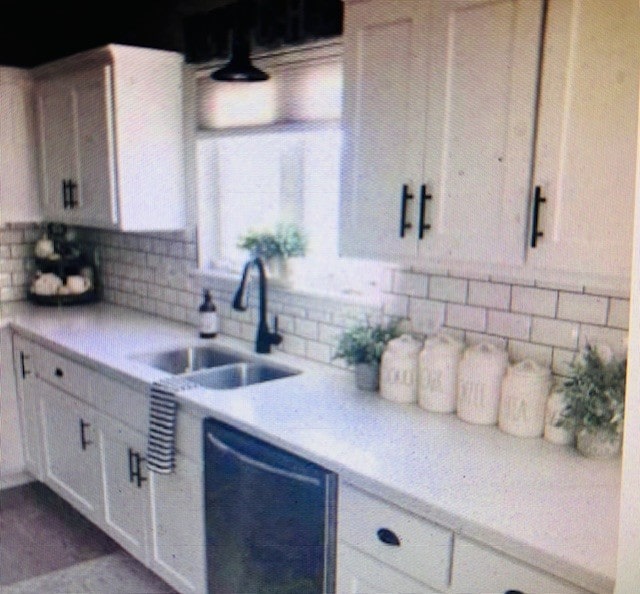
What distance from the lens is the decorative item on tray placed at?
385cm

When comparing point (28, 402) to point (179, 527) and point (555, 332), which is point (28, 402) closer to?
point (179, 527)

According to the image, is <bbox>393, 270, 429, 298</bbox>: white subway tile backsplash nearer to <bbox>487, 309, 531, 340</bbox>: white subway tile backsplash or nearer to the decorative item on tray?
<bbox>487, 309, 531, 340</bbox>: white subway tile backsplash

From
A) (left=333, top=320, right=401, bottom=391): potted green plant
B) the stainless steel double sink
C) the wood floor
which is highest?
(left=333, top=320, right=401, bottom=391): potted green plant

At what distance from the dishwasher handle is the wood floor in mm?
948

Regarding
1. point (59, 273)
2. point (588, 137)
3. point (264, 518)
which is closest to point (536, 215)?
point (588, 137)

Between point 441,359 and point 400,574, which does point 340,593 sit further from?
point 441,359

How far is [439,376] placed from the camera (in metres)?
2.11

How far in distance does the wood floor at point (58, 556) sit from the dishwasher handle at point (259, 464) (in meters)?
0.95

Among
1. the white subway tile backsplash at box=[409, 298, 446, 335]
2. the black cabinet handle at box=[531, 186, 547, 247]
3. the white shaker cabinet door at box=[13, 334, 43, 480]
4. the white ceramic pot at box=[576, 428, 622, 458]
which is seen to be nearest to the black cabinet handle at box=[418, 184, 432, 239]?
the black cabinet handle at box=[531, 186, 547, 247]

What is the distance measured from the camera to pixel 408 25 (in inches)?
74.8

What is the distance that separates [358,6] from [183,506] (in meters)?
1.79

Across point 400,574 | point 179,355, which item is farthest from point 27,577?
point 400,574

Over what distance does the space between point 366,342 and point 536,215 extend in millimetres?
837

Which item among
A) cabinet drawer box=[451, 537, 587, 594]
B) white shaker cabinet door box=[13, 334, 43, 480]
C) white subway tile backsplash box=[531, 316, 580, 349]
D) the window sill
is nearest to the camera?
cabinet drawer box=[451, 537, 587, 594]
